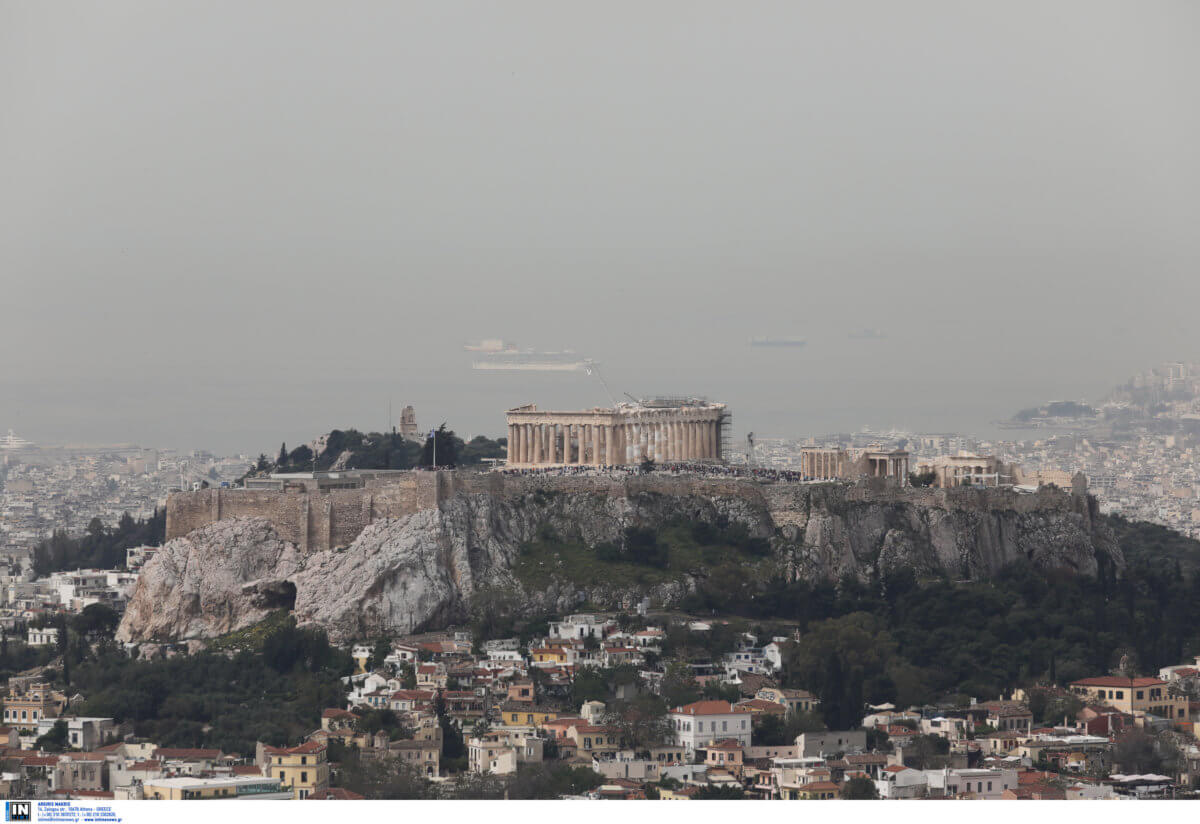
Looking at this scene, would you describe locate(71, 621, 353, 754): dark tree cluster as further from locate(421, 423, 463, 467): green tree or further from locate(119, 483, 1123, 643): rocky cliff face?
locate(421, 423, 463, 467): green tree

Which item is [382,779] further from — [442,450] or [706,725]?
[442,450]

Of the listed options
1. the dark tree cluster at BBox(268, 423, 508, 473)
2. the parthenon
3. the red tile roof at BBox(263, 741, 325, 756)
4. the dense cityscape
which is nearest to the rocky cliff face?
the dense cityscape

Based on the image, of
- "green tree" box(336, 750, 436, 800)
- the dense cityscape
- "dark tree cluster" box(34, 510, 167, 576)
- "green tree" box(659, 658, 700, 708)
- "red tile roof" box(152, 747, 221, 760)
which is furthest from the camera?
"dark tree cluster" box(34, 510, 167, 576)

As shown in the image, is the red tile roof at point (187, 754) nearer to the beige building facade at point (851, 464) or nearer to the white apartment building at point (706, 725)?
the white apartment building at point (706, 725)

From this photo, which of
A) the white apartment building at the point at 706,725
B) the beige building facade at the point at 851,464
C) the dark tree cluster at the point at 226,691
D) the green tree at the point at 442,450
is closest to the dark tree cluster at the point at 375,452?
the green tree at the point at 442,450
